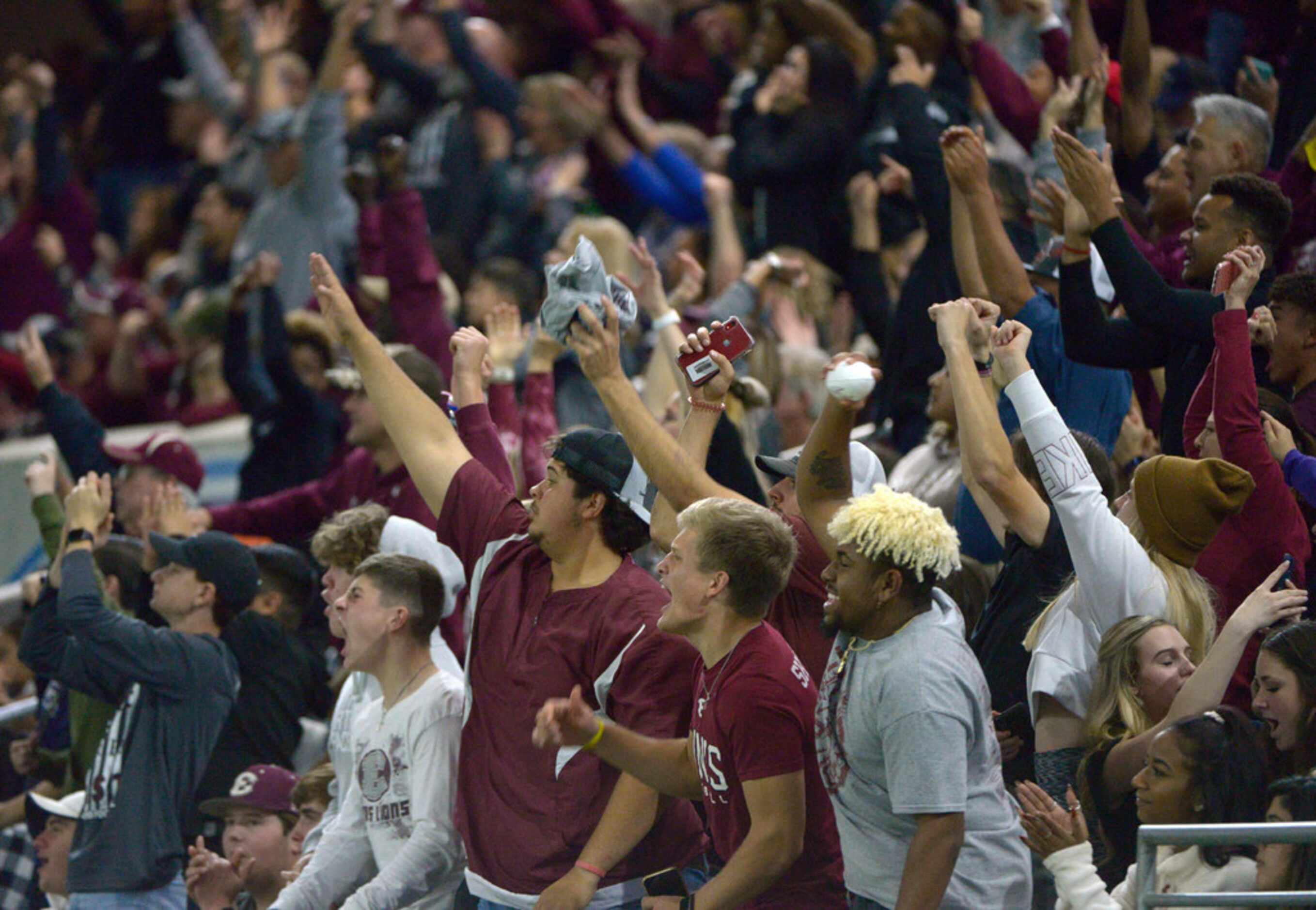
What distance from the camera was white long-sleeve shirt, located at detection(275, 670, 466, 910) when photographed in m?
4.79

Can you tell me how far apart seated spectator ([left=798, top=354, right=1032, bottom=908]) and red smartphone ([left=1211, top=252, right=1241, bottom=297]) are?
1.11 meters

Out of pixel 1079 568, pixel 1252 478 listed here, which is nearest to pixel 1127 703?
pixel 1079 568

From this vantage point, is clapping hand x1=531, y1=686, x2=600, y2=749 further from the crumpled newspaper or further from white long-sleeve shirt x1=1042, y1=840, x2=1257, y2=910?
the crumpled newspaper

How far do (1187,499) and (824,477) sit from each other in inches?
33.7

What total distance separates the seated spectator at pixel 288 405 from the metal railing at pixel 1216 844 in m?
5.21

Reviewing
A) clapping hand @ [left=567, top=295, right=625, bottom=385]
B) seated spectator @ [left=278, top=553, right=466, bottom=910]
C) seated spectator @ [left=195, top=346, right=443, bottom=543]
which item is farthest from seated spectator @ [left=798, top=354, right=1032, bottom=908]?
seated spectator @ [left=195, top=346, right=443, bottom=543]

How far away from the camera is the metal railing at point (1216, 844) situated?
3682 millimetres

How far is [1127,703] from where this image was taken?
14.0 ft

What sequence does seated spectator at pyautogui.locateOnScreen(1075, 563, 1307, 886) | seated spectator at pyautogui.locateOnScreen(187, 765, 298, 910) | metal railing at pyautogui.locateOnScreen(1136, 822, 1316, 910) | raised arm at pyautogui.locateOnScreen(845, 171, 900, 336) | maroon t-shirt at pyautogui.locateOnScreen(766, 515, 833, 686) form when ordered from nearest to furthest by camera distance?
metal railing at pyautogui.locateOnScreen(1136, 822, 1316, 910) < seated spectator at pyautogui.locateOnScreen(1075, 563, 1307, 886) < maroon t-shirt at pyautogui.locateOnScreen(766, 515, 833, 686) < seated spectator at pyautogui.locateOnScreen(187, 765, 298, 910) < raised arm at pyautogui.locateOnScreen(845, 171, 900, 336)

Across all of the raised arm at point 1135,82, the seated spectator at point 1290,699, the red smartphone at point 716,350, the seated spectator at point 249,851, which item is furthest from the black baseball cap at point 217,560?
the raised arm at point 1135,82

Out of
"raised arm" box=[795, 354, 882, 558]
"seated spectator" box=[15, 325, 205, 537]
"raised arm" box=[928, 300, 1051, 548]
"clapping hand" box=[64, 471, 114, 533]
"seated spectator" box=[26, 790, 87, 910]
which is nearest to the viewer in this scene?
"raised arm" box=[928, 300, 1051, 548]

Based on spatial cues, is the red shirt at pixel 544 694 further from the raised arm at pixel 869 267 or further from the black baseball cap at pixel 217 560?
the raised arm at pixel 869 267

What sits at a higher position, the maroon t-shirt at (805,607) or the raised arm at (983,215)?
the raised arm at (983,215)

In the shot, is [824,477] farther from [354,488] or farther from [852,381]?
[354,488]
